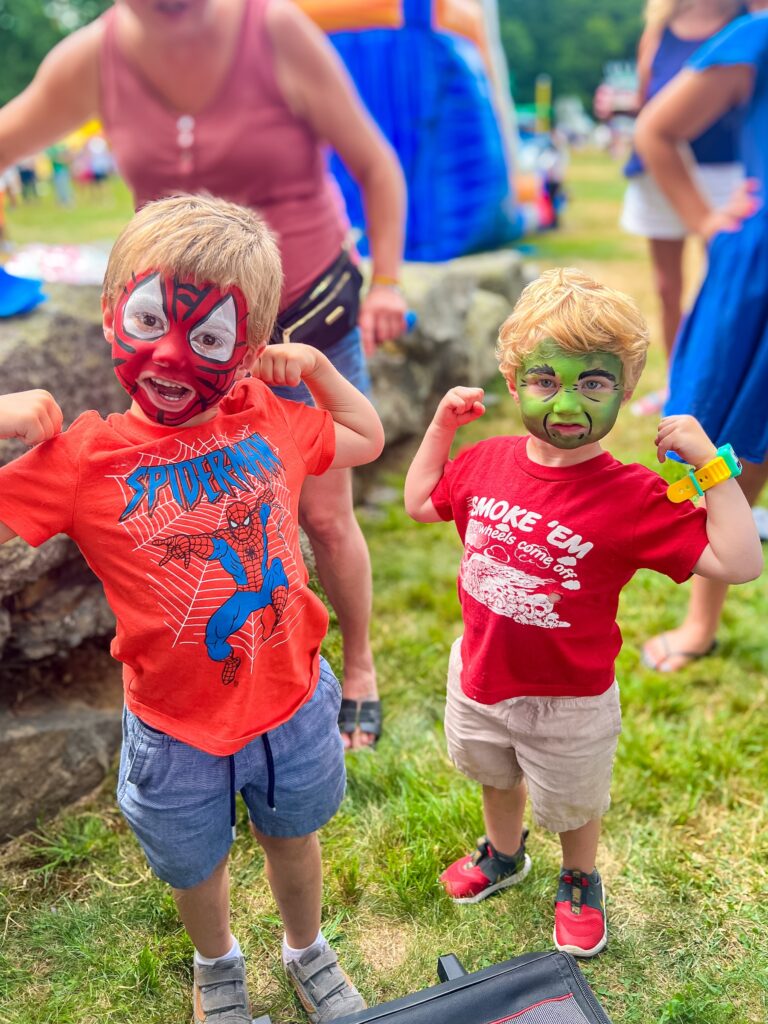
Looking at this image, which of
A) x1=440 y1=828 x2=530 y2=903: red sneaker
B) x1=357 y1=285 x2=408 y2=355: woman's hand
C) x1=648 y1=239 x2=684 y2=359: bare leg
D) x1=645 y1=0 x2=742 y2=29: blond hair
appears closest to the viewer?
x1=440 y1=828 x2=530 y2=903: red sneaker

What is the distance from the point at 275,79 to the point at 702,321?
1.22m

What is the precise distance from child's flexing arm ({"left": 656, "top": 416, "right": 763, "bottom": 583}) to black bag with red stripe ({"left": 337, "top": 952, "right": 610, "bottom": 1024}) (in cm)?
81

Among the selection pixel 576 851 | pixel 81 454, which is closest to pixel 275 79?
pixel 81 454

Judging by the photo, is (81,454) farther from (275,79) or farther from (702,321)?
(702,321)

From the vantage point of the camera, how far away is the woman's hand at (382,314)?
2.33 meters

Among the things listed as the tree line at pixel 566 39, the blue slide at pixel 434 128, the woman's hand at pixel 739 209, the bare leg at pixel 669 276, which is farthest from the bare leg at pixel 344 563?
the tree line at pixel 566 39

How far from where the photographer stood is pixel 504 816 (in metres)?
1.92

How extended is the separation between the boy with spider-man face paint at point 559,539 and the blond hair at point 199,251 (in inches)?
15.9

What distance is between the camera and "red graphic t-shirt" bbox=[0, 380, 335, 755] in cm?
137

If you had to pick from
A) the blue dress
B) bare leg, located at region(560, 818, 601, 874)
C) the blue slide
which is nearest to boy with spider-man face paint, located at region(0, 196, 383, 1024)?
bare leg, located at region(560, 818, 601, 874)

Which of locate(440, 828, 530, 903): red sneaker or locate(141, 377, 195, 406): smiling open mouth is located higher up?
locate(141, 377, 195, 406): smiling open mouth

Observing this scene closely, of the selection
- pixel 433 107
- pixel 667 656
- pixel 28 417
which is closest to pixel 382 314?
pixel 28 417

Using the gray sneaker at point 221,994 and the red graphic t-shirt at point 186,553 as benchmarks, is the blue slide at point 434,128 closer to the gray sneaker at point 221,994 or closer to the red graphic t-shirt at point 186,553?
the red graphic t-shirt at point 186,553

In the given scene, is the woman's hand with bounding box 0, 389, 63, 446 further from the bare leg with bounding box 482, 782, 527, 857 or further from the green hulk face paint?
the bare leg with bounding box 482, 782, 527, 857
